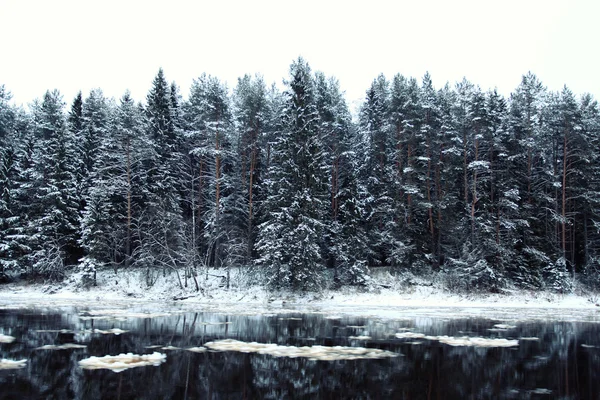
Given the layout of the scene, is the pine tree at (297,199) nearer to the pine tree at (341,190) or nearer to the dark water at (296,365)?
the pine tree at (341,190)

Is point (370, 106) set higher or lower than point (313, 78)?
lower

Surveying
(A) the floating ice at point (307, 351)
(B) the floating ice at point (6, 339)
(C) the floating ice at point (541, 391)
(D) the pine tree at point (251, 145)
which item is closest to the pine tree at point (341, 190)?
(D) the pine tree at point (251, 145)

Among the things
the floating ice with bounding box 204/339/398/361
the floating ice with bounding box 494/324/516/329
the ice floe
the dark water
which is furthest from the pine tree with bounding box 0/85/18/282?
the floating ice with bounding box 494/324/516/329

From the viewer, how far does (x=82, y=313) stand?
23.9 metres

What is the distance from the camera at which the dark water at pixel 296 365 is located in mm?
9133

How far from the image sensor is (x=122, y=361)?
11.4 meters

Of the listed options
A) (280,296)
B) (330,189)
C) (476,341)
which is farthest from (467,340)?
(330,189)

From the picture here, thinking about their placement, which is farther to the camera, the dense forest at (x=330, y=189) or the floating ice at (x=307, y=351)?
the dense forest at (x=330, y=189)

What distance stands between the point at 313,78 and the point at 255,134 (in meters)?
7.81

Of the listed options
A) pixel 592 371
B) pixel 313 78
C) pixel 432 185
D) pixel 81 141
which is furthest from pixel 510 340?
pixel 81 141

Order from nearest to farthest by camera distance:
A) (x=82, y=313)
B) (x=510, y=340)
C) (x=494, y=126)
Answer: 1. (x=510, y=340)
2. (x=82, y=313)
3. (x=494, y=126)

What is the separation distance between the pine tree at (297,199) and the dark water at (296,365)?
12.8m

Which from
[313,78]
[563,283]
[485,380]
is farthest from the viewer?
[313,78]

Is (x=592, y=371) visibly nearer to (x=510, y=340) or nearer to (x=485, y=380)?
(x=485, y=380)
